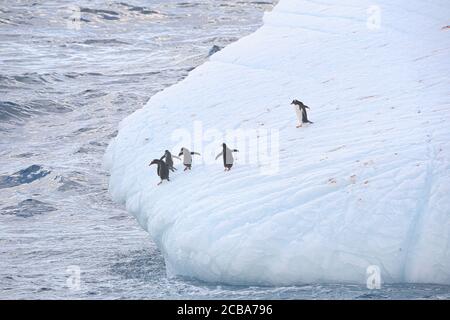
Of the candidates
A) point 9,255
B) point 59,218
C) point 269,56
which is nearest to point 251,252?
point 9,255

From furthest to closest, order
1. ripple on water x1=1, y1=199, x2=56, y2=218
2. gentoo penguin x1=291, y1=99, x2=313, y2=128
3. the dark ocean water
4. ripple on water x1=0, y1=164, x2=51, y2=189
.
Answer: ripple on water x1=0, y1=164, x2=51, y2=189
ripple on water x1=1, y1=199, x2=56, y2=218
gentoo penguin x1=291, y1=99, x2=313, y2=128
the dark ocean water

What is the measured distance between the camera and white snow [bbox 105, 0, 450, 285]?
10242 millimetres

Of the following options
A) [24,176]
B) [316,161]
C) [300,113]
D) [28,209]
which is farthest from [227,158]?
[24,176]

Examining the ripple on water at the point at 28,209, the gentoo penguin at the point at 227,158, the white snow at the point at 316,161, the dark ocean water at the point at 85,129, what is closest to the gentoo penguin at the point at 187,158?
the white snow at the point at 316,161

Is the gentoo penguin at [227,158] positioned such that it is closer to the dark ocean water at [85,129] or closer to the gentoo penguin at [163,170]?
the gentoo penguin at [163,170]

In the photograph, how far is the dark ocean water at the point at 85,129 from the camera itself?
1129 cm

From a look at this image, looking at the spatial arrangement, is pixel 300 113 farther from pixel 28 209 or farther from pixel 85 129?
pixel 85 129

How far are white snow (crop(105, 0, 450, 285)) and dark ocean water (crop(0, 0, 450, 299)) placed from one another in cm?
37

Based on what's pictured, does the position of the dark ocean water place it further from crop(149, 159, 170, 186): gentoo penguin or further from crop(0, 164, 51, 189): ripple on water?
crop(149, 159, 170, 186): gentoo penguin

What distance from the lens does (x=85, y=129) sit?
20188mm

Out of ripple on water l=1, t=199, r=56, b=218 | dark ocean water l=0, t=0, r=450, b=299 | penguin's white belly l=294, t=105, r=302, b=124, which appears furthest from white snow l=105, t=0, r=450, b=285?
ripple on water l=1, t=199, r=56, b=218

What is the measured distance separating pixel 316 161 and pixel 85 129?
9.28m
